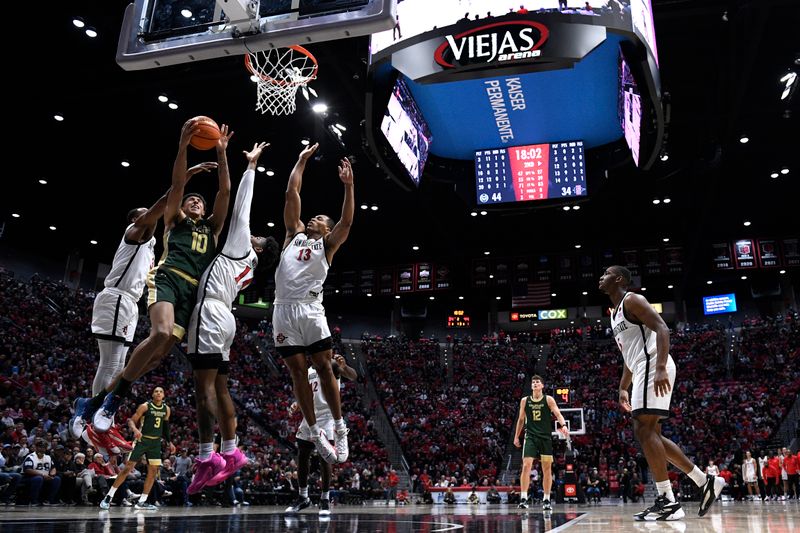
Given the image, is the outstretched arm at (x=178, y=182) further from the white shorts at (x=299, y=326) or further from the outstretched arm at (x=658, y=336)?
the outstretched arm at (x=658, y=336)

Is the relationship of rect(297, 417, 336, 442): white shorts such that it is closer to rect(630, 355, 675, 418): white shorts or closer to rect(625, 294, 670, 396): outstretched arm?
rect(630, 355, 675, 418): white shorts

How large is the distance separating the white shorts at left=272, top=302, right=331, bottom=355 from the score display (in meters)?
6.79

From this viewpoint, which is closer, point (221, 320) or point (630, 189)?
point (221, 320)

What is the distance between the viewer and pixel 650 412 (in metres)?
4.95

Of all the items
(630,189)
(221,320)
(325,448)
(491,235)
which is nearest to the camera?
(221,320)

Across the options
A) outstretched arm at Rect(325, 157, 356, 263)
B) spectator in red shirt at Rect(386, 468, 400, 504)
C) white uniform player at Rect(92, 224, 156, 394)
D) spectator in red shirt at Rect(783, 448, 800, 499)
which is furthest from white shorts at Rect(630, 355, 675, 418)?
spectator in red shirt at Rect(386, 468, 400, 504)

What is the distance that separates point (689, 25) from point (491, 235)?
39.2 feet

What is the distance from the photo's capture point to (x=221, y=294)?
4.35 metres

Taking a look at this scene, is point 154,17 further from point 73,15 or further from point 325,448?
point 73,15

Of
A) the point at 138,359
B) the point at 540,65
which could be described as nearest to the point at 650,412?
the point at 138,359

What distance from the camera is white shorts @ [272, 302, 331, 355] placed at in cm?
495

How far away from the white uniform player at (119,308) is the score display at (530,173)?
684 cm

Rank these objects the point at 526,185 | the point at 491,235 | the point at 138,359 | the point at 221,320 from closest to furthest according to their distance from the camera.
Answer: the point at 138,359
the point at 221,320
the point at 526,185
the point at 491,235

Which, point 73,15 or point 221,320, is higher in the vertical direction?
point 73,15
